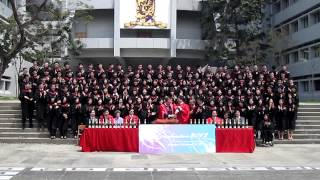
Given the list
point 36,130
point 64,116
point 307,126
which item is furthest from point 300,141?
point 36,130

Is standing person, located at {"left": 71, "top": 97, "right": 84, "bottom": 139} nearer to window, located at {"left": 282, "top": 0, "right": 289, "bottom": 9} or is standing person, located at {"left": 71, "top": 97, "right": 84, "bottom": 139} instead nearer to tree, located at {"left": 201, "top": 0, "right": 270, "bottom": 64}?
tree, located at {"left": 201, "top": 0, "right": 270, "bottom": 64}

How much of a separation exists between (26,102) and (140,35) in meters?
35.2

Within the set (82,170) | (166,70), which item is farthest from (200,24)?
(82,170)

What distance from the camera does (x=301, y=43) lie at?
181ft

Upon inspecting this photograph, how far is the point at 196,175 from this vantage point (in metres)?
13.8

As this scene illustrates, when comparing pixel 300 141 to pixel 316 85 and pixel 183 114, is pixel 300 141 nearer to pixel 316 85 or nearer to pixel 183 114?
pixel 183 114

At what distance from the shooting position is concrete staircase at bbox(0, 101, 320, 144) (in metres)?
21.9

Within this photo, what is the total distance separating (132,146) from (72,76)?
238 inches

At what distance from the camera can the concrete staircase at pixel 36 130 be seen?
71.9 feet

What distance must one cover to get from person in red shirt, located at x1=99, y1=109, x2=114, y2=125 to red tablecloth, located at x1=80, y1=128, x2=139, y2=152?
0.33 meters

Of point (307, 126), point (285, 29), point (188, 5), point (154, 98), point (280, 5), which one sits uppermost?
point (280, 5)

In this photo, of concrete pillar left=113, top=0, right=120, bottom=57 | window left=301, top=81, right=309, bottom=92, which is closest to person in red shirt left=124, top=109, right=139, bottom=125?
concrete pillar left=113, top=0, right=120, bottom=57

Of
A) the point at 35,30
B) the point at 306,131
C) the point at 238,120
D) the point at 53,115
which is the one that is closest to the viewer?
the point at 238,120

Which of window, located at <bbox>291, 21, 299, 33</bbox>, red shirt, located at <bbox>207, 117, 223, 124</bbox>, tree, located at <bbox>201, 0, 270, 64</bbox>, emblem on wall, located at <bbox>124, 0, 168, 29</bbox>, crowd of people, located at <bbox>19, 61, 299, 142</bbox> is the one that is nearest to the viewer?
red shirt, located at <bbox>207, 117, 223, 124</bbox>
